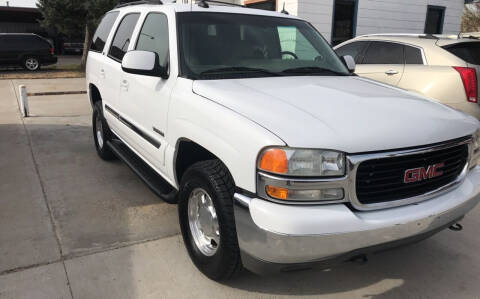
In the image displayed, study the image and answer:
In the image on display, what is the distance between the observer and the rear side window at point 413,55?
6.04m

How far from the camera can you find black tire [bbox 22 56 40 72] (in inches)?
748

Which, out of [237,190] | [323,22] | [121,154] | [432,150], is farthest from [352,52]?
[237,190]

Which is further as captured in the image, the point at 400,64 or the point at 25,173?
the point at 400,64

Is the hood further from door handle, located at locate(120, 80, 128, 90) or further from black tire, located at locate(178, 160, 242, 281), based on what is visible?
door handle, located at locate(120, 80, 128, 90)

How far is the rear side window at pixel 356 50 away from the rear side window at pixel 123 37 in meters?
4.10

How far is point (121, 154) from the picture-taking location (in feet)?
14.4

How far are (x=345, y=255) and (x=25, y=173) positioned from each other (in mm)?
4204

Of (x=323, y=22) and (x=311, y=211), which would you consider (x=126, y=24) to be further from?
(x=323, y=22)

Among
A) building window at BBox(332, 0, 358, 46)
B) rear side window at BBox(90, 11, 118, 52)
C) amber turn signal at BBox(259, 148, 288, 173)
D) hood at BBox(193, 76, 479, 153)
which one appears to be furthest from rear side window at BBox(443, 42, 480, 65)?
building window at BBox(332, 0, 358, 46)

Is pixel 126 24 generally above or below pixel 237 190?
above

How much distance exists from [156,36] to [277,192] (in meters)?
2.15

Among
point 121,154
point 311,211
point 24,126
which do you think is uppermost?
point 311,211

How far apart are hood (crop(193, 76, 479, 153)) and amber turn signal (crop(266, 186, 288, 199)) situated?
10.1 inches

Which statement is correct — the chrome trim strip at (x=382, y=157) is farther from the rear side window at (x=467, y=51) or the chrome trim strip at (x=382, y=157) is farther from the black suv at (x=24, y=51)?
the black suv at (x=24, y=51)
